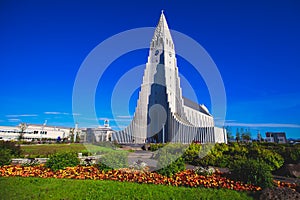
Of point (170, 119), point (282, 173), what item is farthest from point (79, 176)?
point (170, 119)

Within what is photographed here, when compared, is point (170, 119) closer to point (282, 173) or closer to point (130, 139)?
point (130, 139)

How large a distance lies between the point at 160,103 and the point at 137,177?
3550cm

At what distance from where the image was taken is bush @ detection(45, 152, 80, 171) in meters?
7.51

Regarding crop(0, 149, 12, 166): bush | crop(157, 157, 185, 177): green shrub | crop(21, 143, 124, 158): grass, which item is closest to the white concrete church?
crop(21, 143, 124, 158): grass

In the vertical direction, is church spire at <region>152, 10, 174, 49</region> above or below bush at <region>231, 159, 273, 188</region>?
above

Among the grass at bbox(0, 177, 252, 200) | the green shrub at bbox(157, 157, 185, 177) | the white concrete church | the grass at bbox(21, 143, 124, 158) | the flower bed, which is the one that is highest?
the white concrete church

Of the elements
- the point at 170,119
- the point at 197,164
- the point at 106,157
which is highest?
the point at 170,119

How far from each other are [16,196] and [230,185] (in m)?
6.65

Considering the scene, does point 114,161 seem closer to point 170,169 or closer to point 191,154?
point 170,169

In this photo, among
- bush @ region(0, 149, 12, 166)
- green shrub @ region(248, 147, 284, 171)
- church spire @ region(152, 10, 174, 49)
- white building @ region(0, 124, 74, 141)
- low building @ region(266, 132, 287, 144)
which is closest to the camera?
bush @ region(0, 149, 12, 166)

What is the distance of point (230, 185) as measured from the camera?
5773mm

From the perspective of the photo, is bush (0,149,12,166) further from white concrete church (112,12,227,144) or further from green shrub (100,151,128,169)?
white concrete church (112,12,227,144)

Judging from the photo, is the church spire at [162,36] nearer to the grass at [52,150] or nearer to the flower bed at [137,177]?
the grass at [52,150]

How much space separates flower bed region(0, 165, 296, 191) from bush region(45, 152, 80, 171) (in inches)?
9.1
